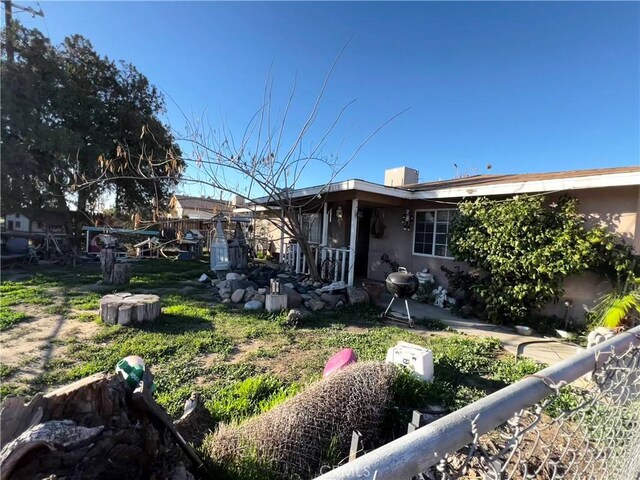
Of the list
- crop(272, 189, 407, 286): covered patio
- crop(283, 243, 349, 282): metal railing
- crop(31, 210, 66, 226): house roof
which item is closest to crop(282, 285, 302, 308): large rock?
crop(272, 189, 407, 286): covered patio

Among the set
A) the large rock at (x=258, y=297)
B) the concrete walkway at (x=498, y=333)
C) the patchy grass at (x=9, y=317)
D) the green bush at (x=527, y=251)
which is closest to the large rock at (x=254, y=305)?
the large rock at (x=258, y=297)

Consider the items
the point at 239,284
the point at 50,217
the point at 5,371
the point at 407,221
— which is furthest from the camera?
the point at 50,217

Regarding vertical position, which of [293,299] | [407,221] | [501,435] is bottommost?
[293,299]

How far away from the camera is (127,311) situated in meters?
5.12

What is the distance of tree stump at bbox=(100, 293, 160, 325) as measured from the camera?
513cm

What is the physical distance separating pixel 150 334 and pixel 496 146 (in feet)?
54.8

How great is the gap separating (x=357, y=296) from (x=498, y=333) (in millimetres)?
2877

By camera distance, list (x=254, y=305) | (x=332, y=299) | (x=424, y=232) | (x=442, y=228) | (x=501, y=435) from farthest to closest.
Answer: (x=424, y=232) < (x=442, y=228) < (x=332, y=299) < (x=254, y=305) < (x=501, y=435)

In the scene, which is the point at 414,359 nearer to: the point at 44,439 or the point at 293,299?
the point at 44,439

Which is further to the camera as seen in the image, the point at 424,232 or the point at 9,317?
the point at 424,232

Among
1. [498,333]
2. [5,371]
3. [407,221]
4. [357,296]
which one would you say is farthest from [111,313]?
[407,221]

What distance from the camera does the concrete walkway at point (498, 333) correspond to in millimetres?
4605

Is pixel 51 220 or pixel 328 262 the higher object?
pixel 51 220

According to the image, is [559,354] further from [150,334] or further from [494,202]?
[150,334]
